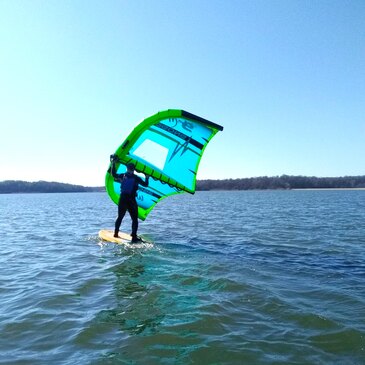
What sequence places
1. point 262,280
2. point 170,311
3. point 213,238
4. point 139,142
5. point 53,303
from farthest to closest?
point 213,238 → point 139,142 → point 262,280 → point 53,303 → point 170,311

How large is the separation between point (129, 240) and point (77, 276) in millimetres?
3873

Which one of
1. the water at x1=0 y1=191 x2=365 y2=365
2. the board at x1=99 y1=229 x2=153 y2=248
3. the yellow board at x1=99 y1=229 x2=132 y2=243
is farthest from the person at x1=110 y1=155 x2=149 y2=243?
the water at x1=0 y1=191 x2=365 y2=365

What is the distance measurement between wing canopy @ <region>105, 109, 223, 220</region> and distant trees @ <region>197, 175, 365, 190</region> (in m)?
130

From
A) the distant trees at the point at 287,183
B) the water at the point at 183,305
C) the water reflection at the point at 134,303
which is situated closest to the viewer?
the water at the point at 183,305

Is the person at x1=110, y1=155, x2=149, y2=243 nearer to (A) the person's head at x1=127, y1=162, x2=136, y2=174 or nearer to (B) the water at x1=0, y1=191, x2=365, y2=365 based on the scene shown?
(A) the person's head at x1=127, y1=162, x2=136, y2=174

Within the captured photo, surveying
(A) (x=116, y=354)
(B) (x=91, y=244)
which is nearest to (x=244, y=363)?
(A) (x=116, y=354)

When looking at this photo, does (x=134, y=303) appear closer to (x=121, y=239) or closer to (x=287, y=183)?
(x=121, y=239)

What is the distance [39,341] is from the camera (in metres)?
4.55

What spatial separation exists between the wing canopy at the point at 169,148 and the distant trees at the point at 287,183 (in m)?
130

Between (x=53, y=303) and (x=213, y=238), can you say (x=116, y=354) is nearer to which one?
(x=53, y=303)

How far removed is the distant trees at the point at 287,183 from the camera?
13725 centimetres

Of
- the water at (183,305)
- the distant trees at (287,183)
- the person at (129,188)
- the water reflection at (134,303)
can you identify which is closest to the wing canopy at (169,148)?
the person at (129,188)

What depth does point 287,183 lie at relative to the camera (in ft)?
459

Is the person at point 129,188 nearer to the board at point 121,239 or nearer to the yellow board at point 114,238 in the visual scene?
the board at point 121,239
